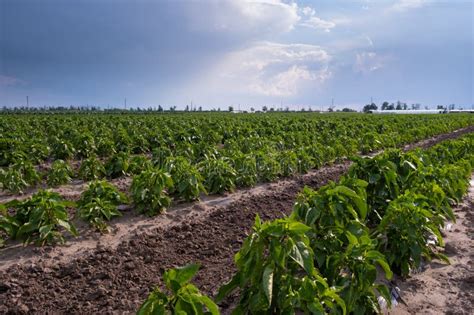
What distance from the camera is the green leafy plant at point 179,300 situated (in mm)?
2373

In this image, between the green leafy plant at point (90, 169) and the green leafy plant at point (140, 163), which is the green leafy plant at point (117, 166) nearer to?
the green leafy plant at point (140, 163)

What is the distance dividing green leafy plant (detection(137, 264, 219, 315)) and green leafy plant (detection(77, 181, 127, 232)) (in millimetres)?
3265

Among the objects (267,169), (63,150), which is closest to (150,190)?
(267,169)

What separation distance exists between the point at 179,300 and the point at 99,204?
3.58 metres

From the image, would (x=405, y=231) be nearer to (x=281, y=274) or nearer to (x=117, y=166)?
(x=281, y=274)

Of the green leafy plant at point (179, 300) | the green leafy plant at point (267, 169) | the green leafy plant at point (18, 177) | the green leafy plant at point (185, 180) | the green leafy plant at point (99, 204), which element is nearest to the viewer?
the green leafy plant at point (179, 300)

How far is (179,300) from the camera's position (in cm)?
241

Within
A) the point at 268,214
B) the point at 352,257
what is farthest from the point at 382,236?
the point at 268,214

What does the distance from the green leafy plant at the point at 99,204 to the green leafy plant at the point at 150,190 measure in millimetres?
255

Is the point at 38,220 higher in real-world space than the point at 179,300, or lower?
lower

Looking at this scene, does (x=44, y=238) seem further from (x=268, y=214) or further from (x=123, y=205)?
(x=268, y=214)

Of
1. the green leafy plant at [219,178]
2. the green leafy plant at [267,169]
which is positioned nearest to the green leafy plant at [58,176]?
the green leafy plant at [219,178]

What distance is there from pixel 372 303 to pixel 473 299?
1.39 m

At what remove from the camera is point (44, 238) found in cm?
482
